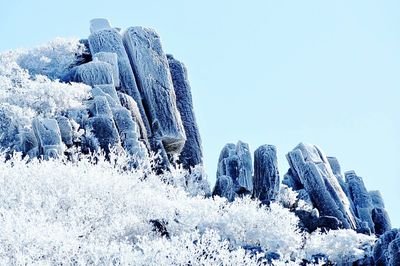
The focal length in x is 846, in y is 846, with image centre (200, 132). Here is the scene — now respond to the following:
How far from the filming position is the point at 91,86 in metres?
45.9

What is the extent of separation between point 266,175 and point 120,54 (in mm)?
12910

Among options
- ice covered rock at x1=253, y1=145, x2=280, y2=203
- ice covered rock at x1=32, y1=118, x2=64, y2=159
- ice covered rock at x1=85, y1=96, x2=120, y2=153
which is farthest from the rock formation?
ice covered rock at x1=32, y1=118, x2=64, y2=159

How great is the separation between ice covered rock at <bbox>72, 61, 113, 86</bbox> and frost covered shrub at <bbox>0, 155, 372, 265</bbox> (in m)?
7.92

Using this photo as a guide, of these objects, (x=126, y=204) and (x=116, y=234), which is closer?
(x=116, y=234)

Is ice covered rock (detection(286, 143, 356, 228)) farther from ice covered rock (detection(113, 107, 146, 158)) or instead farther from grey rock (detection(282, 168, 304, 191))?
ice covered rock (detection(113, 107, 146, 158))

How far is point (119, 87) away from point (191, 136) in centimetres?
A: 494

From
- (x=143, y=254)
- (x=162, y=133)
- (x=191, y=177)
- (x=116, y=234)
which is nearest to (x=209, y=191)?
(x=191, y=177)

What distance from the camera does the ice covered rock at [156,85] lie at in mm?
45844

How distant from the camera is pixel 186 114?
160 feet

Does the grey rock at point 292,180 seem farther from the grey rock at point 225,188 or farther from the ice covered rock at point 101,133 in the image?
the ice covered rock at point 101,133

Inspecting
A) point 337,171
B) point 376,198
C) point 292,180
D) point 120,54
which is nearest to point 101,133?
point 120,54

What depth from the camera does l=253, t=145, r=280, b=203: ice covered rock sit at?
41.4 metres

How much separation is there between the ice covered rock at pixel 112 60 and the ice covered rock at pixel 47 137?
409 inches

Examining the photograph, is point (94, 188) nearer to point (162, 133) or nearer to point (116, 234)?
point (116, 234)
